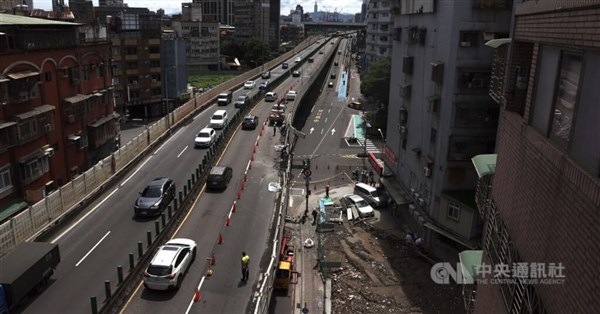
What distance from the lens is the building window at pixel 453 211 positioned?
107ft

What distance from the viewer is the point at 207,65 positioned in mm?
145500

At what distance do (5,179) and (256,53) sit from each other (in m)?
128

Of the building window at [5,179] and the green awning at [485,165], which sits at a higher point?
the green awning at [485,165]

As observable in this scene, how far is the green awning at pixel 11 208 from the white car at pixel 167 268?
37.5 ft

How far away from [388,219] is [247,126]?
20.6 metres

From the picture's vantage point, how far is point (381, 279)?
3394 cm

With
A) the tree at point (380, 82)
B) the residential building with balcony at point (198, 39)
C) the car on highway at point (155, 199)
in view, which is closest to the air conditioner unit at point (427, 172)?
the car on highway at point (155, 199)

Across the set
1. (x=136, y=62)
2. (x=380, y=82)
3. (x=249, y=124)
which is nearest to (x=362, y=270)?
(x=249, y=124)

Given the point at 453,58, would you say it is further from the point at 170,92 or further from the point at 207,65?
the point at 207,65

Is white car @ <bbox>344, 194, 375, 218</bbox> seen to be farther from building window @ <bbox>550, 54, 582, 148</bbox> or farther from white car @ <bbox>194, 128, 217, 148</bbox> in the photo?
building window @ <bbox>550, 54, 582, 148</bbox>

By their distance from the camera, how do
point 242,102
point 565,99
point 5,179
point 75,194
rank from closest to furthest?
1. point 565,99
2. point 5,179
3. point 75,194
4. point 242,102

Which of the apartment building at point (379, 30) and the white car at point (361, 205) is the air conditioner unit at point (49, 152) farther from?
the apartment building at point (379, 30)

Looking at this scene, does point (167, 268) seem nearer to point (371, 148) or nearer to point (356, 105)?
point (371, 148)

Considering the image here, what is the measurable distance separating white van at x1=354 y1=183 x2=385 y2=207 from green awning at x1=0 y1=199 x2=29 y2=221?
101ft
